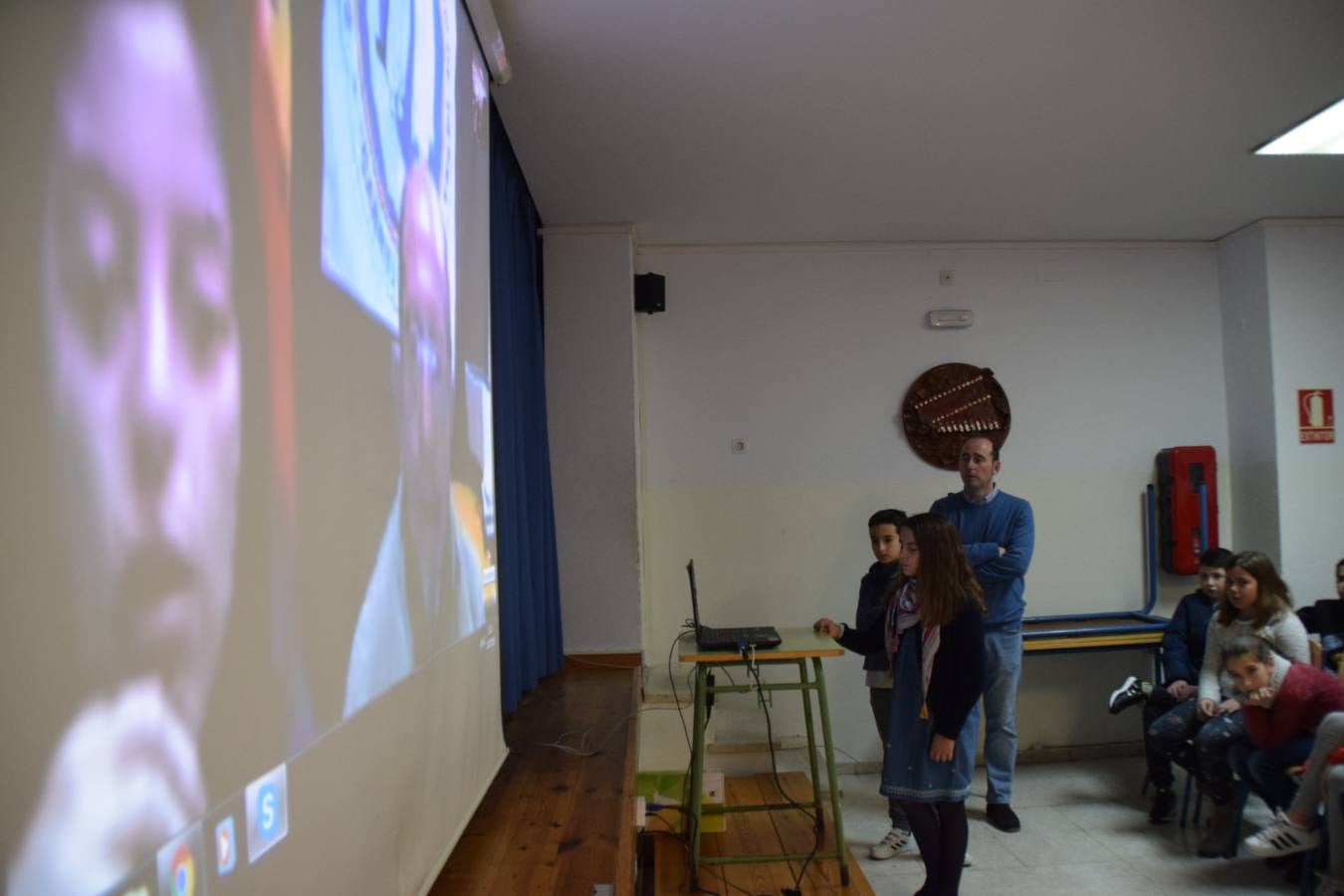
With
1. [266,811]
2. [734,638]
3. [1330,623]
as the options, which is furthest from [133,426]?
[1330,623]

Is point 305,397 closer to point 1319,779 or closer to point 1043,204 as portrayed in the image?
point 1319,779

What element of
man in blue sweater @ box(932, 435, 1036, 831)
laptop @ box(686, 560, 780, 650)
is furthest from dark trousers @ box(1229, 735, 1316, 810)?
laptop @ box(686, 560, 780, 650)

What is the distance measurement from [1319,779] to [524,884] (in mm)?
2524

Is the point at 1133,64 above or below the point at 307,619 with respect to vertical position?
above

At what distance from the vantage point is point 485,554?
2.25m

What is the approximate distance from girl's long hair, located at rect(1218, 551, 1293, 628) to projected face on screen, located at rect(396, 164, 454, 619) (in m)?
3.12

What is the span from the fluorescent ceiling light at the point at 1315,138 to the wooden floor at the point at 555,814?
344cm

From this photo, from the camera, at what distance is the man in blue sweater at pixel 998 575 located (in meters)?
3.61

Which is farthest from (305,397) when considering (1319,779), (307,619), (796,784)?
(796,784)

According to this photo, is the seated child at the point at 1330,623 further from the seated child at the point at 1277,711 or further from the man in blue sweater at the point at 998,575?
the man in blue sweater at the point at 998,575

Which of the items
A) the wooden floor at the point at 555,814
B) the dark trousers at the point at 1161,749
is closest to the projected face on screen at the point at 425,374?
the wooden floor at the point at 555,814

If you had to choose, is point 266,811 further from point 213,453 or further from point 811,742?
point 811,742

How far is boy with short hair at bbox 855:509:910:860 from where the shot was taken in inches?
138

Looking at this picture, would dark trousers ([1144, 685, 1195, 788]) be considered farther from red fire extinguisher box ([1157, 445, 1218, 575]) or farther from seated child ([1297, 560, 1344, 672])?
red fire extinguisher box ([1157, 445, 1218, 575])
